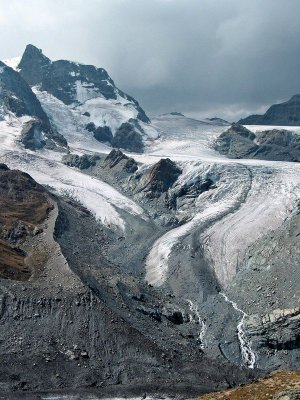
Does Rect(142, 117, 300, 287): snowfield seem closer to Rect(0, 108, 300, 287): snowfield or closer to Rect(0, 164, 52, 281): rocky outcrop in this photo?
Rect(0, 108, 300, 287): snowfield

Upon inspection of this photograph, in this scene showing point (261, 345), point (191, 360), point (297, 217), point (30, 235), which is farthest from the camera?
point (30, 235)

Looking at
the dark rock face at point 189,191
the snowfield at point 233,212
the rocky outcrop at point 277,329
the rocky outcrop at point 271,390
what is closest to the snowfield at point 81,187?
the dark rock face at point 189,191

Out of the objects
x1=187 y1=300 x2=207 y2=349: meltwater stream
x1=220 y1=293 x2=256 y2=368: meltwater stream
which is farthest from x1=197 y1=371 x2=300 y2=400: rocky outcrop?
x1=187 y1=300 x2=207 y2=349: meltwater stream

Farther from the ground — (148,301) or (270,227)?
(270,227)

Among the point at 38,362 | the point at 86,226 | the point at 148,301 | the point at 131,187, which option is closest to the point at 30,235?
the point at 86,226

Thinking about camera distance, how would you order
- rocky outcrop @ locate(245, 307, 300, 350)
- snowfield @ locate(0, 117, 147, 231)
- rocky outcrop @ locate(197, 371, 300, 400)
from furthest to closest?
snowfield @ locate(0, 117, 147, 231), rocky outcrop @ locate(245, 307, 300, 350), rocky outcrop @ locate(197, 371, 300, 400)

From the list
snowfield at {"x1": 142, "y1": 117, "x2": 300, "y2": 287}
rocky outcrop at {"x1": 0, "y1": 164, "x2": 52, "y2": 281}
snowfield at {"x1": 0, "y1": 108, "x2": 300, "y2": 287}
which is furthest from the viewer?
snowfield at {"x1": 0, "y1": 108, "x2": 300, "y2": 287}

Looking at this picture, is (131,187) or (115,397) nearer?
(115,397)

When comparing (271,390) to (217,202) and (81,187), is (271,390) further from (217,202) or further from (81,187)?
(81,187)

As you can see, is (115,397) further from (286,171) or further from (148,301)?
(286,171)
